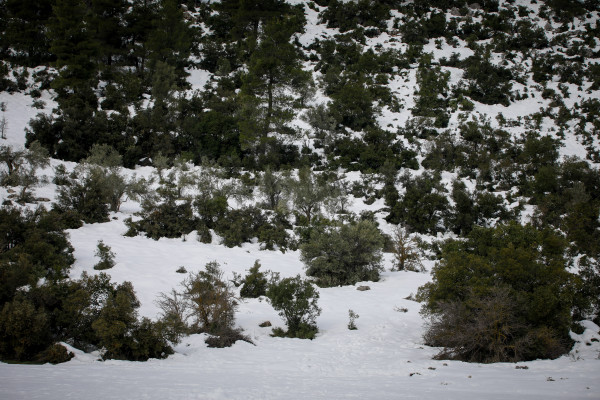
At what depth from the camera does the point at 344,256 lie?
14.7m

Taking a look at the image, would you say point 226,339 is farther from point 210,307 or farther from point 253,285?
point 253,285

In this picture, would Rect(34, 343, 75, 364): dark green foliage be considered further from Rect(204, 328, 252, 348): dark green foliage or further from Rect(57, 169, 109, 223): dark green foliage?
Rect(57, 169, 109, 223): dark green foliage

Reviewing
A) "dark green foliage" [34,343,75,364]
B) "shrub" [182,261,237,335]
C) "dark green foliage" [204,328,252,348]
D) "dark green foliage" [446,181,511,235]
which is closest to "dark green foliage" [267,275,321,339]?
"dark green foliage" [204,328,252,348]

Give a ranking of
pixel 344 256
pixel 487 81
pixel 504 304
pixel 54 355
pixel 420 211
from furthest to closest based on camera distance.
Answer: pixel 487 81 < pixel 420 211 < pixel 344 256 < pixel 504 304 < pixel 54 355

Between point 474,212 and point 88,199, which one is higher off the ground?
point 474,212

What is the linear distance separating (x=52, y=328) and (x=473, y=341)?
8880mm

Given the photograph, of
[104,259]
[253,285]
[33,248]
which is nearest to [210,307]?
[253,285]

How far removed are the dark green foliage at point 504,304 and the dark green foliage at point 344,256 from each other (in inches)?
211

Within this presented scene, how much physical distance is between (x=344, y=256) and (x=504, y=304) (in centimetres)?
747

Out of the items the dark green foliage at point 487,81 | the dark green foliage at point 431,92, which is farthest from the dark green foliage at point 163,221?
the dark green foliage at point 487,81

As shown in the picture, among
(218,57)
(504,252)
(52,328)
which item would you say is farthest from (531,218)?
(218,57)

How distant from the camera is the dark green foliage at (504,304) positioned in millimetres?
7754

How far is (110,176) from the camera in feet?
58.5

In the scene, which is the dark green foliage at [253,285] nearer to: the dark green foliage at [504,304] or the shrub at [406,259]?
the dark green foliage at [504,304]
